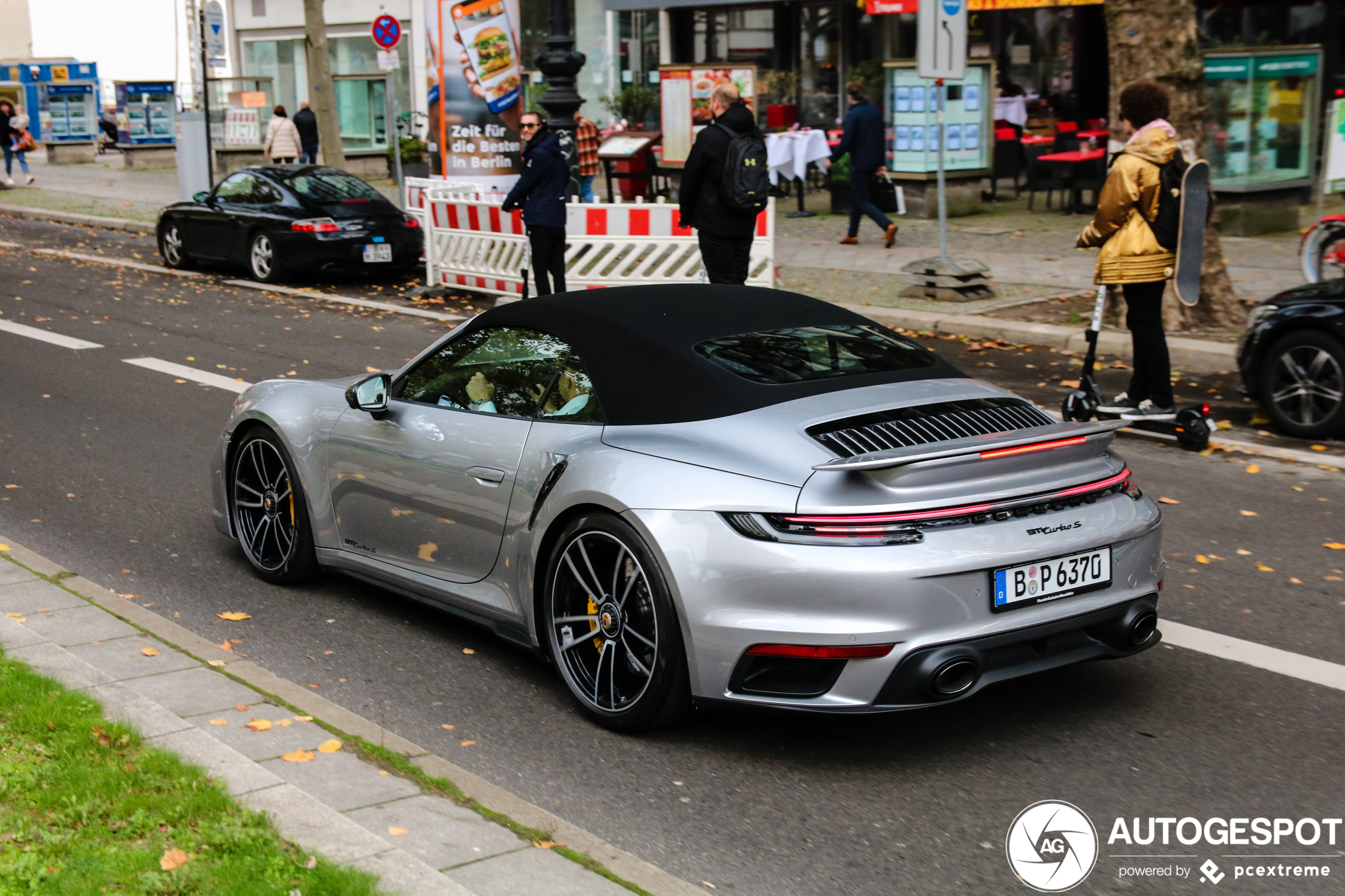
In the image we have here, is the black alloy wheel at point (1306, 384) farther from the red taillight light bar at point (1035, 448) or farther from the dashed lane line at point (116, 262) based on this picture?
the dashed lane line at point (116, 262)

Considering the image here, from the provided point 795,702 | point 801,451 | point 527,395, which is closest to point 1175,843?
point 795,702

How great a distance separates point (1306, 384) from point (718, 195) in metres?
→ 4.83

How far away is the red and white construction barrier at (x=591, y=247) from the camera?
1438cm

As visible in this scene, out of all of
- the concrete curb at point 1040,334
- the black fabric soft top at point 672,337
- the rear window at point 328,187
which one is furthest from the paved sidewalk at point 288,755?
the rear window at point 328,187

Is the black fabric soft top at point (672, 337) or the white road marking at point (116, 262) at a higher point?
the black fabric soft top at point (672, 337)

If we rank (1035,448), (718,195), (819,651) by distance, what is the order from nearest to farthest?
1. (819,651)
2. (1035,448)
3. (718,195)

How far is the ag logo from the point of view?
3.66 metres

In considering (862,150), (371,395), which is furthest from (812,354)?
(862,150)

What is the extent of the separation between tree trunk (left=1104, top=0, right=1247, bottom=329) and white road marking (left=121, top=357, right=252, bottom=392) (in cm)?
730

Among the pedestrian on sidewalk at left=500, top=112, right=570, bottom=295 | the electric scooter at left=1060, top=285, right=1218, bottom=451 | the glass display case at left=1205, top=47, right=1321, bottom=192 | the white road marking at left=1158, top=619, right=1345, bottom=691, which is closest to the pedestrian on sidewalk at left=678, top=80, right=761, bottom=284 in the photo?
the pedestrian on sidewalk at left=500, top=112, right=570, bottom=295

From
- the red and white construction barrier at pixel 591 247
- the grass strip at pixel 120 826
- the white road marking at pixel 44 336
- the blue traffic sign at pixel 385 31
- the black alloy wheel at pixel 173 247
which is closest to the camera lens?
the grass strip at pixel 120 826

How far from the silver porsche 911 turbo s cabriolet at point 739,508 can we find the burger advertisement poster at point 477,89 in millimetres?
13525

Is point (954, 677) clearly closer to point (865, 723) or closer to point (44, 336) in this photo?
point (865, 723)

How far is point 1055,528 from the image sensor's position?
13.9 ft
